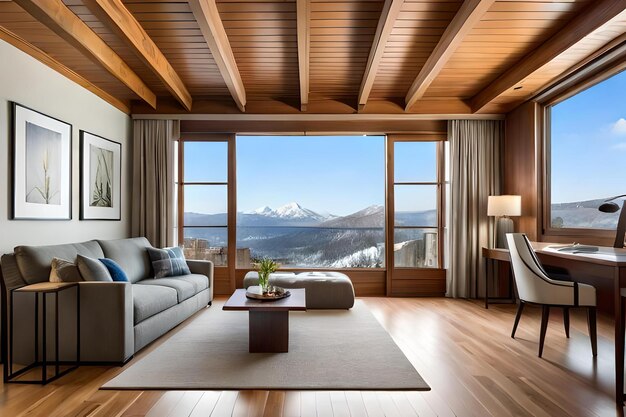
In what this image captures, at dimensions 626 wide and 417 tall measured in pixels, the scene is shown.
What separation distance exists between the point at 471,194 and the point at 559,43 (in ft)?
7.77

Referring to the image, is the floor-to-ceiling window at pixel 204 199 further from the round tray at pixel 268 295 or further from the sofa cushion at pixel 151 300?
the round tray at pixel 268 295

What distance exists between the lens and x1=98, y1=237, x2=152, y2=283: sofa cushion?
4.04 metres

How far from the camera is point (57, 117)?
3.87 m

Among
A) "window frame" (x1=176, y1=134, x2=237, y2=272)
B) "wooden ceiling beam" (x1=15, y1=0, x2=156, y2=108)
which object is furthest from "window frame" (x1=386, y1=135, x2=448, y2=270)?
"wooden ceiling beam" (x1=15, y1=0, x2=156, y2=108)

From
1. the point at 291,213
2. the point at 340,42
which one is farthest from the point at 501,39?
the point at 291,213

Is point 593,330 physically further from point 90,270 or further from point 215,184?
point 215,184

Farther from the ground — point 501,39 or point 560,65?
point 501,39

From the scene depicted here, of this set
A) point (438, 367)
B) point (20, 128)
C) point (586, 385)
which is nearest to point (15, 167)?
point (20, 128)

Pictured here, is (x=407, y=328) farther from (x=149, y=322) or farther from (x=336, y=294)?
(x=149, y=322)

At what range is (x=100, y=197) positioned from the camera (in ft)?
15.4

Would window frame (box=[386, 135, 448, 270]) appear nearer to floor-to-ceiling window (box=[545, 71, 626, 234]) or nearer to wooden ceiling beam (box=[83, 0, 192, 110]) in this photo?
floor-to-ceiling window (box=[545, 71, 626, 234])

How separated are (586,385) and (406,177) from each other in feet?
11.9

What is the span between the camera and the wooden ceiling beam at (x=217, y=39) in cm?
297

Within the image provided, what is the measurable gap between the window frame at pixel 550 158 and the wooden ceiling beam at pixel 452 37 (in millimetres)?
1454
